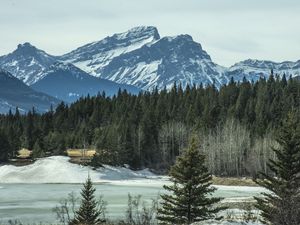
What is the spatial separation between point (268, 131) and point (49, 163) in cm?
4923

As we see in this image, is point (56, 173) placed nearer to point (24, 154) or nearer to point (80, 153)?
point (80, 153)

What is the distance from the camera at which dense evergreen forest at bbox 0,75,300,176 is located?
421ft

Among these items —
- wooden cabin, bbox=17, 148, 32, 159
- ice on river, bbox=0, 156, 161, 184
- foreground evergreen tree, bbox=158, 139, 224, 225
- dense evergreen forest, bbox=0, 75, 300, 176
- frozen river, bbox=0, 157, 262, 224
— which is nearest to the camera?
foreground evergreen tree, bbox=158, 139, 224, 225

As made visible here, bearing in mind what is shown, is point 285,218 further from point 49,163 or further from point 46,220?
point 49,163

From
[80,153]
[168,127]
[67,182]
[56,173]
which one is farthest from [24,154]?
[67,182]

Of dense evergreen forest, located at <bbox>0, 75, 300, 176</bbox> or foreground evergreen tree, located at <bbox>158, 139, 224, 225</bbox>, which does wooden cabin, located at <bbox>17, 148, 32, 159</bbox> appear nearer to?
dense evergreen forest, located at <bbox>0, 75, 300, 176</bbox>

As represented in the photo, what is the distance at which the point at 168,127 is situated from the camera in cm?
15125

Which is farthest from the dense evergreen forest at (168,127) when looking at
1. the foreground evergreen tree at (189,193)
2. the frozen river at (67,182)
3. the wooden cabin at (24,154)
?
the foreground evergreen tree at (189,193)

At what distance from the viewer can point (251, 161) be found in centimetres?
12300

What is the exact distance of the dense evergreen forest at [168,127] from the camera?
128 m

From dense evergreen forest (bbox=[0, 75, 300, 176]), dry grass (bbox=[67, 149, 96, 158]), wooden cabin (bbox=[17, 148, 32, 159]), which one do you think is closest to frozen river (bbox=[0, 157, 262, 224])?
dense evergreen forest (bbox=[0, 75, 300, 176])

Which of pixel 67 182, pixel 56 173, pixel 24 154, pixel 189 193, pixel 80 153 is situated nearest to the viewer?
pixel 189 193

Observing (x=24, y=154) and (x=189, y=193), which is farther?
(x=24, y=154)

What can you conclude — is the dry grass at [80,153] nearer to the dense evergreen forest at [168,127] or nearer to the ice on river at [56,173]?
the dense evergreen forest at [168,127]
